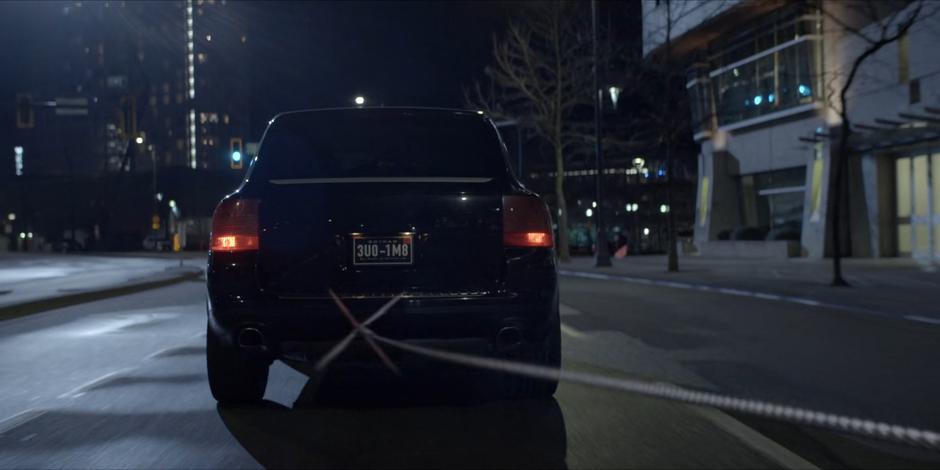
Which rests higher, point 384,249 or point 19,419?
point 384,249

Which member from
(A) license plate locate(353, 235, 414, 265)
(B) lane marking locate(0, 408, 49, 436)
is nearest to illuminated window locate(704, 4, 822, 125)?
(A) license plate locate(353, 235, 414, 265)

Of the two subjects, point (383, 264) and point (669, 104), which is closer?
point (383, 264)

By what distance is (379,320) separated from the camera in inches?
207

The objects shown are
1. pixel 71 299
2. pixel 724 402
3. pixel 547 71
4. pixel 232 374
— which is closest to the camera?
pixel 232 374

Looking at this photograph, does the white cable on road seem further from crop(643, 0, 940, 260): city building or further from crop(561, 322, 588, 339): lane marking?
crop(643, 0, 940, 260): city building

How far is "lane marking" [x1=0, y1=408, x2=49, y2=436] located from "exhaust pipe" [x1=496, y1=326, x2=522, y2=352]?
3116 mm

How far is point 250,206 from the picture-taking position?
5438mm

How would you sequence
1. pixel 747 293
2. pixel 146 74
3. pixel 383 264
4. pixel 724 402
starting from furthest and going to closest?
pixel 146 74 < pixel 747 293 < pixel 724 402 < pixel 383 264

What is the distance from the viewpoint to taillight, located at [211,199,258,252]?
5.39 metres

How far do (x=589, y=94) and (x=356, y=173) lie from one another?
100 ft

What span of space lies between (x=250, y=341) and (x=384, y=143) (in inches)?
76.3

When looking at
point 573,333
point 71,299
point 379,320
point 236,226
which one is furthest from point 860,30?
point 236,226

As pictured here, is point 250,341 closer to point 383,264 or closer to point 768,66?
point 383,264

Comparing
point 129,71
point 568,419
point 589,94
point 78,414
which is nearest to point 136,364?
point 78,414
